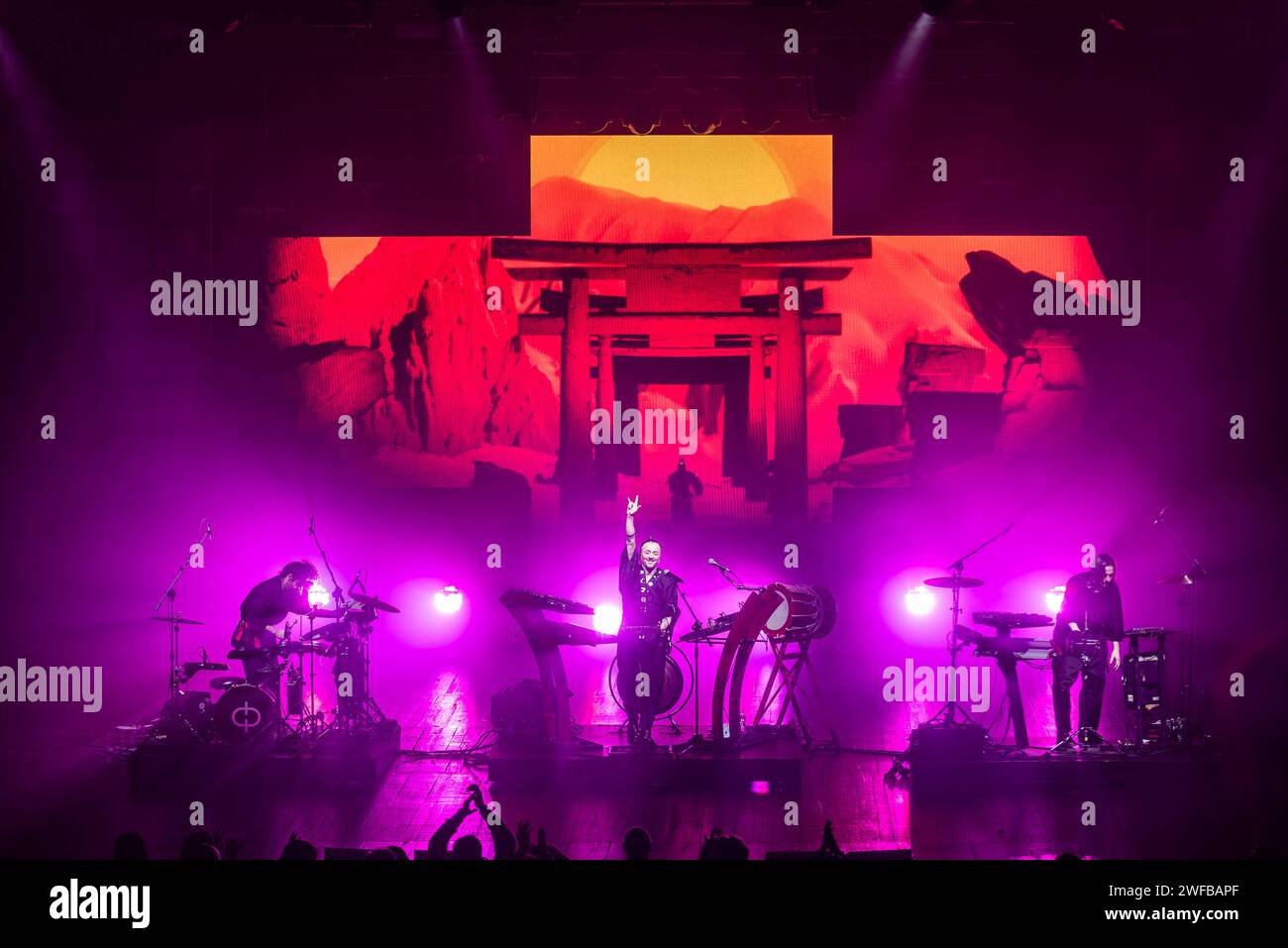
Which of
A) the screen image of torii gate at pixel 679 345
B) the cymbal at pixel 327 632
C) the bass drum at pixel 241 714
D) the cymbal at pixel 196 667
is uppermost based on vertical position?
the screen image of torii gate at pixel 679 345

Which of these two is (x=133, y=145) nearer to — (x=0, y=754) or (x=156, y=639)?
(x=156, y=639)

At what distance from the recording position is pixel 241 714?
8.77m

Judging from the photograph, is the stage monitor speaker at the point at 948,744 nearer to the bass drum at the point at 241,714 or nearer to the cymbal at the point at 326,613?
the cymbal at the point at 326,613

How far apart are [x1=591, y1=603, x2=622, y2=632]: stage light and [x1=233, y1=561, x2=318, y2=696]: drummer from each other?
3.15 m

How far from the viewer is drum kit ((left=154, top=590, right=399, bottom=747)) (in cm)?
877

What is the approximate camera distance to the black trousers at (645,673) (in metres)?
8.87

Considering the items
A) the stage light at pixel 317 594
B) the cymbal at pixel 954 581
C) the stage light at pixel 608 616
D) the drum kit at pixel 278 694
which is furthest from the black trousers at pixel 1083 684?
the stage light at pixel 317 594

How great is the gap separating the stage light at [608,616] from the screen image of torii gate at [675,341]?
83cm

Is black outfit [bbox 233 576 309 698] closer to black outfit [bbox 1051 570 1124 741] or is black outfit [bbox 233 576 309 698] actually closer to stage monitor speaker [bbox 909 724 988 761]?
stage monitor speaker [bbox 909 724 988 761]

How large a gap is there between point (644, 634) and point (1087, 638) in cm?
283

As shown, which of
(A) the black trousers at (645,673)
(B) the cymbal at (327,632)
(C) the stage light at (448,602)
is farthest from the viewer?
(C) the stage light at (448,602)

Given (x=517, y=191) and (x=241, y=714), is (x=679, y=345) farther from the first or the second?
(x=241, y=714)

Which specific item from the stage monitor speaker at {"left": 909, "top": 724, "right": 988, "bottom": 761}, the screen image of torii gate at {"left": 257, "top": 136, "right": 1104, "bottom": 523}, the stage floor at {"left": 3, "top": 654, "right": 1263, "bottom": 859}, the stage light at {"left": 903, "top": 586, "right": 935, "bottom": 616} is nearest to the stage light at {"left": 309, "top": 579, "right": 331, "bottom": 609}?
the screen image of torii gate at {"left": 257, "top": 136, "right": 1104, "bottom": 523}
